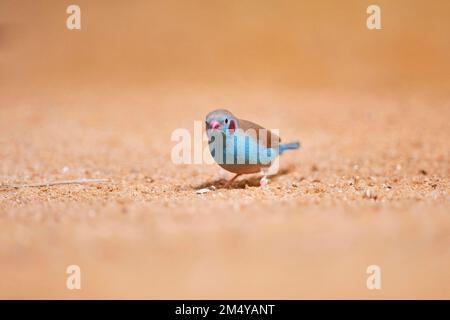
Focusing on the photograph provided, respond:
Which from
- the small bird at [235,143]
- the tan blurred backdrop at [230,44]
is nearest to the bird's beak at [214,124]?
the small bird at [235,143]

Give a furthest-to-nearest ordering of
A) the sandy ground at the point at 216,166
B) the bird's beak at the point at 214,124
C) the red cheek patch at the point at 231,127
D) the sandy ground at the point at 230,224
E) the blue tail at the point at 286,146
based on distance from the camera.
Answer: the blue tail at the point at 286,146 < the red cheek patch at the point at 231,127 < the bird's beak at the point at 214,124 < the sandy ground at the point at 216,166 < the sandy ground at the point at 230,224

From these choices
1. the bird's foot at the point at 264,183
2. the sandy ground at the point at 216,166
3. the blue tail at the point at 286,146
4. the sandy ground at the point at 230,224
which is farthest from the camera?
the blue tail at the point at 286,146

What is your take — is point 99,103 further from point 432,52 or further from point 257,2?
point 432,52

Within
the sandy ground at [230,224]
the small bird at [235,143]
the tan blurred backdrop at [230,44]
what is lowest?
the sandy ground at [230,224]

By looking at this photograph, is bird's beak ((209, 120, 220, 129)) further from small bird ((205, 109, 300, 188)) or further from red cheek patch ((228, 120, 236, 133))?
red cheek patch ((228, 120, 236, 133))

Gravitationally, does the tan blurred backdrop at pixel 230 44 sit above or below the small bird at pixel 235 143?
above

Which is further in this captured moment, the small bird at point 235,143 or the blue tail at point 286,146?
the blue tail at point 286,146

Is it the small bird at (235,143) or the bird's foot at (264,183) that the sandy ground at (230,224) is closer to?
the bird's foot at (264,183)
